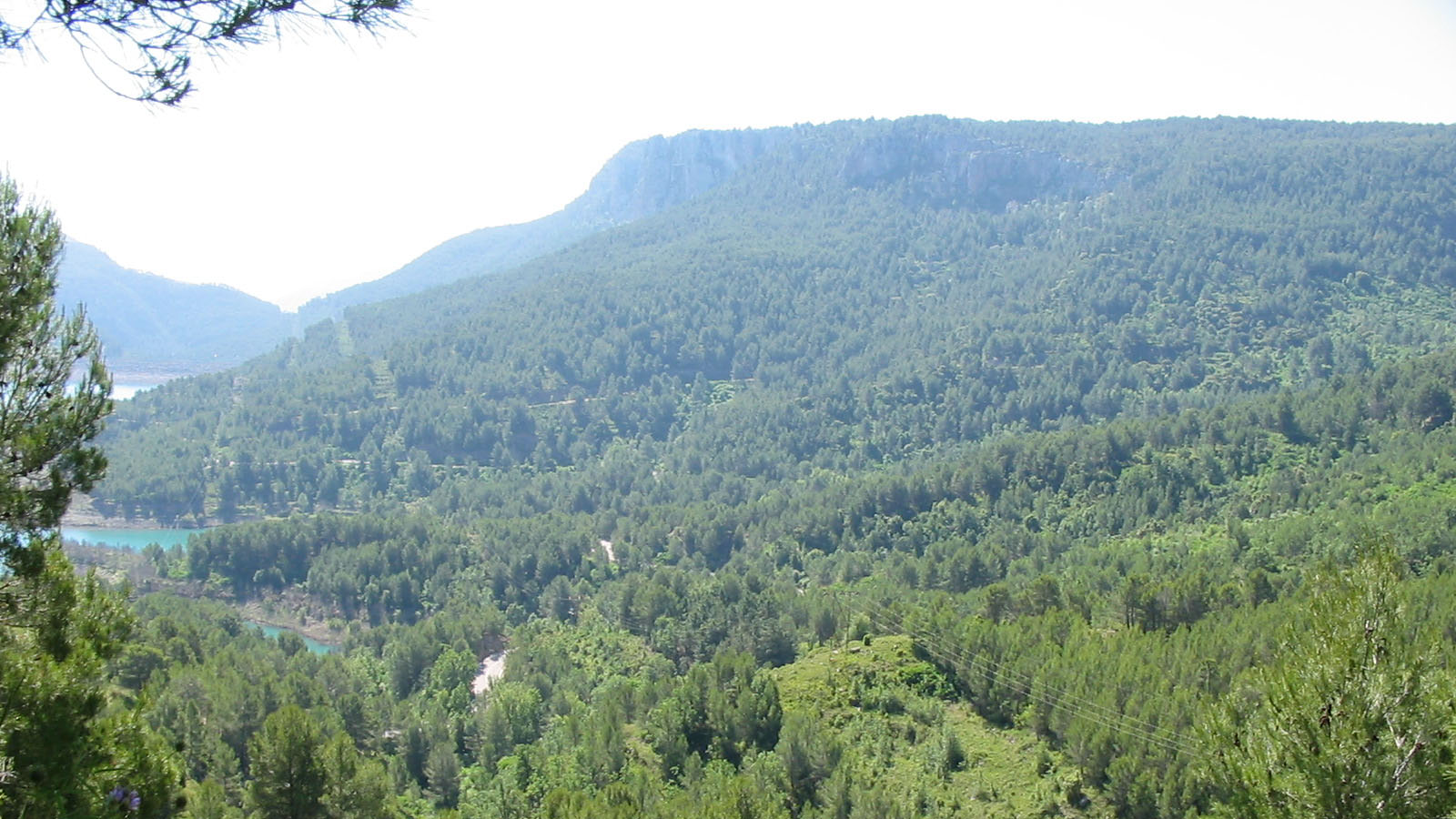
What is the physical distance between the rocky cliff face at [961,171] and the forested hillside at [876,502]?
75 cm

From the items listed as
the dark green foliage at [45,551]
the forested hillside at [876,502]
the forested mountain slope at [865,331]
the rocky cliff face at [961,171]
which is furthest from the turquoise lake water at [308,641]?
the rocky cliff face at [961,171]

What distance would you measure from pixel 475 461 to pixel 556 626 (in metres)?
50.0

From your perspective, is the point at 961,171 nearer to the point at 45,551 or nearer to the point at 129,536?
the point at 129,536

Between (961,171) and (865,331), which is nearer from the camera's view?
(865,331)

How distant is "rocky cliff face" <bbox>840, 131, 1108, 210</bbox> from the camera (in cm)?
15675

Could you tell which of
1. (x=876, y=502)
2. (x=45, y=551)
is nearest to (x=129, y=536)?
(x=876, y=502)

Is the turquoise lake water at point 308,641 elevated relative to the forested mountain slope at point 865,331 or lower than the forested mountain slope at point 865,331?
lower

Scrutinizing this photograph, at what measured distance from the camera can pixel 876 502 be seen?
70500 millimetres

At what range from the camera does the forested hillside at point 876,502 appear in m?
23.7

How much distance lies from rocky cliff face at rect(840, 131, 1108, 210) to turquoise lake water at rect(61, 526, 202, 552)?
119 metres

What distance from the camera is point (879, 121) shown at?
582 feet

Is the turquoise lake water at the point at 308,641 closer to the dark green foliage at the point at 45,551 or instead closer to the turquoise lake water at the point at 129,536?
the turquoise lake water at the point at 129,536

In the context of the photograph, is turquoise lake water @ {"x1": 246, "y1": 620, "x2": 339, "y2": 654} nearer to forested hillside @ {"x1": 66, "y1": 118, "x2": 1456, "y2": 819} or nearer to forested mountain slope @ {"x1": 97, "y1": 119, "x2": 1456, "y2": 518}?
forested hillside @ {"x1": 66, "y1": 118, "x2": 1456, "y2": 819}

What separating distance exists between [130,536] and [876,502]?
6962 cm
